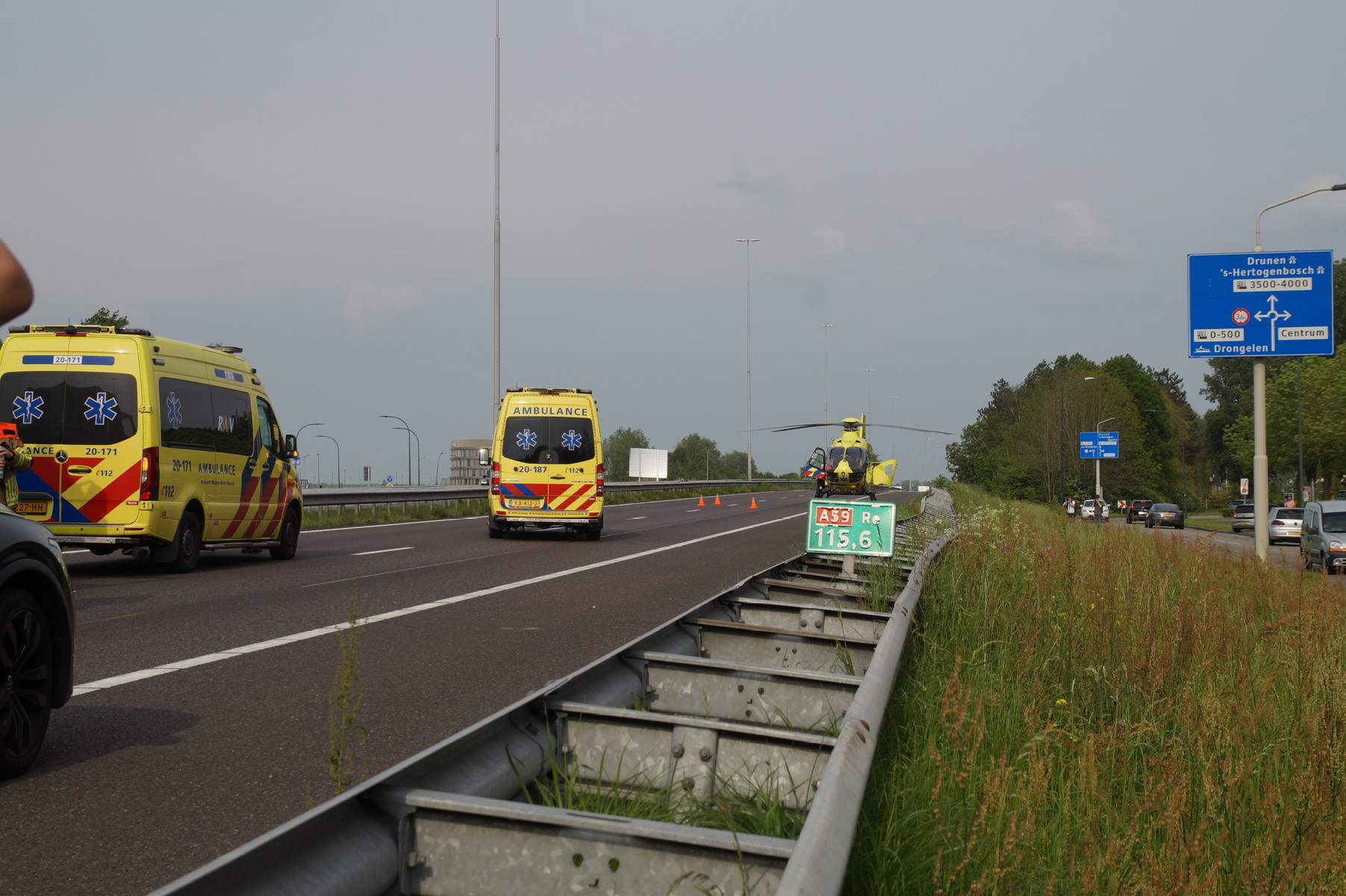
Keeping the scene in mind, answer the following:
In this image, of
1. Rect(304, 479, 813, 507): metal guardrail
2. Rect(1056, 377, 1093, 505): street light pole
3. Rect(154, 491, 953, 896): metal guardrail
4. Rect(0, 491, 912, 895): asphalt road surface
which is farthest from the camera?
Rect(1056, 377, 1093, 505): street light pole

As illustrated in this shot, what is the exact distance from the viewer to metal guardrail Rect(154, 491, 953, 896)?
7.88 ft

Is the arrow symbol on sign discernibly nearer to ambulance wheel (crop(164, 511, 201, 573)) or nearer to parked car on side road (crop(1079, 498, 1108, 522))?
parked car on side road (crop(1079, 498, 1108, 522))

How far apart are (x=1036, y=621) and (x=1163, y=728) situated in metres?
1.98

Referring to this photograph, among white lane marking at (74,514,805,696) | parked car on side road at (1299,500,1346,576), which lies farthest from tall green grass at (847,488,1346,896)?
parked car on side road at (1299,500,1346,576)

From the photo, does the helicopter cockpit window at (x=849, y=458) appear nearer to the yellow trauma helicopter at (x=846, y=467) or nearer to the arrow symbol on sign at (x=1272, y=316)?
the yellow trauma helicopter at (x=846, y=467)

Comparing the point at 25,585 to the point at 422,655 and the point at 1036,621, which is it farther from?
the point at 1036,621

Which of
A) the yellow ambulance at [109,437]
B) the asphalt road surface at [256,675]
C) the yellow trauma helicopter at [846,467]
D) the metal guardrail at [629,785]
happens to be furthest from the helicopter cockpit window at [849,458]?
the metal guardrail at [629,785]

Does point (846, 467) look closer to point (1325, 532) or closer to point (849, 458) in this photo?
point (849, 458)

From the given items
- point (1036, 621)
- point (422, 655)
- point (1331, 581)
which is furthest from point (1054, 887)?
point (1331, 581)

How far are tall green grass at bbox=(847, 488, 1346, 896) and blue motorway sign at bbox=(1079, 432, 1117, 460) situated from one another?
6733 cm

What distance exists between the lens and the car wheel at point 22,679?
4809 mm

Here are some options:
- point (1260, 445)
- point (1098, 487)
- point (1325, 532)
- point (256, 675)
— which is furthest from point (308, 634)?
point (1098, 487)

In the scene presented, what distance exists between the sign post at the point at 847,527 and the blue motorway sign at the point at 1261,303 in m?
12.7

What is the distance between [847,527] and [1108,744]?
15.3 ft
